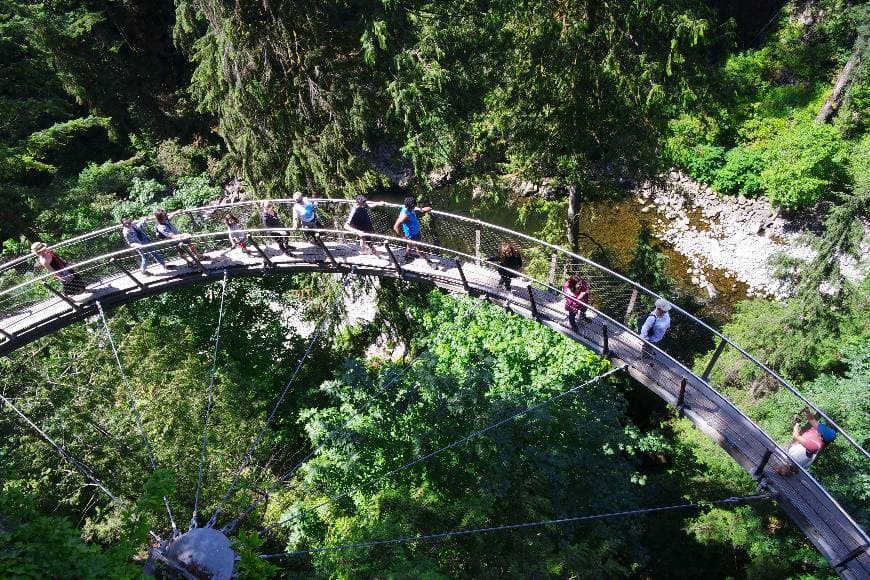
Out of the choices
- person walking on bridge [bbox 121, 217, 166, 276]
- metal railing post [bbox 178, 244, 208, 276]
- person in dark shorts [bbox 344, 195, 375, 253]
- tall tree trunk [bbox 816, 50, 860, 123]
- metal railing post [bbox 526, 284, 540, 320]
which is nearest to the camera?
metal railing post [bbox 526, 284, 540, 320]

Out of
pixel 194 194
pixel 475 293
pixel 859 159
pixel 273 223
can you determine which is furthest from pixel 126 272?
pixel 859 159

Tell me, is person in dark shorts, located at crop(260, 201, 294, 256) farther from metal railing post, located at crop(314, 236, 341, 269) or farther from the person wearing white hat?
the person wearing white hat

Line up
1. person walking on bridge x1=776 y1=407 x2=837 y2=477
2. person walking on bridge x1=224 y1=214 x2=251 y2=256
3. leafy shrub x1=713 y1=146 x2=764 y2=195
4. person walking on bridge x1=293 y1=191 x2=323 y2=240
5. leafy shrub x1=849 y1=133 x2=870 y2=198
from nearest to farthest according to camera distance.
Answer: person walking on bridge x1=776 y1=407 x2=837 y2=477, person walking on bridge x1=293 y1=191 x2=323 y2=240, person walking on bridge x1=224 y1=214 x2=251 y2=256, leafy shrub x1=849 y1=133 x2=870 y2=198, leafy shrub x1=713 y1=146 x2=764 y2=195

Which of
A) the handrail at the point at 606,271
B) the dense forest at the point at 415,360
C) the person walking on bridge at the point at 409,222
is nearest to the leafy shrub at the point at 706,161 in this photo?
the dense forest at the point at 415,360

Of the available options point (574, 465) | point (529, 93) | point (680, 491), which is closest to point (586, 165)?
point (529, 93)

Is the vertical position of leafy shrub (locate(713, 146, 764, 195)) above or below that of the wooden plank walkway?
below

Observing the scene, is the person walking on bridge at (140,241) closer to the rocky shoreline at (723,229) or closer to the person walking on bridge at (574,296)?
the person walking on bridge at (574,296)

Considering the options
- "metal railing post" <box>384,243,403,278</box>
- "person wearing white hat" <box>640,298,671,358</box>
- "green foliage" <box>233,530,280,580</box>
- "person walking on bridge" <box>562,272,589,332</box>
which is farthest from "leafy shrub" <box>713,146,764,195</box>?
"green foliage" <box>233,530,280,580</box>

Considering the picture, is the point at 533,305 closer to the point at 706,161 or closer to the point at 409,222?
the point at 409,222
